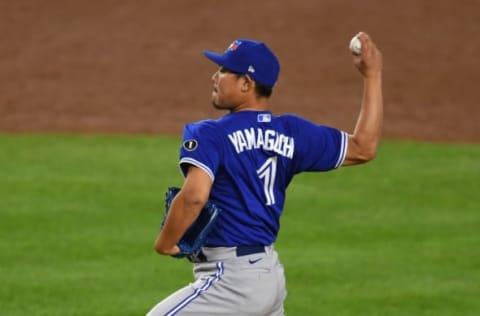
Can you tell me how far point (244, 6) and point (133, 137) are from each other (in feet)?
17.1

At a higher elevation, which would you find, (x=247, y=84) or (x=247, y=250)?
(x=247, y=84)

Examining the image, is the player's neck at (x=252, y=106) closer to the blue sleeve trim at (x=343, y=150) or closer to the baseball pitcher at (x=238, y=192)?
the baseball pitcher at (x=238, y=192)

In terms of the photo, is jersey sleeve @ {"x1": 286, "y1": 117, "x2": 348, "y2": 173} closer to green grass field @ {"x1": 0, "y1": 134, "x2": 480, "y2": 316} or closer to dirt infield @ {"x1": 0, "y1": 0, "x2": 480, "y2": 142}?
green grass field @ {"x1": 0, "y1": 134, "x2": 480, "y2": 316}

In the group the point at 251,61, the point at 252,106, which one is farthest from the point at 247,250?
the point at 251,61

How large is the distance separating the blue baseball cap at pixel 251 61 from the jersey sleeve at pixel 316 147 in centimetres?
25

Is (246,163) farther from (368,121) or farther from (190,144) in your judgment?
(368,121)

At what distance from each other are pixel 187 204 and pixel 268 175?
447 millimetres

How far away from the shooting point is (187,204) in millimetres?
5027

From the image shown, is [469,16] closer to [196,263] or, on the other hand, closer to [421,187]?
[421,187]

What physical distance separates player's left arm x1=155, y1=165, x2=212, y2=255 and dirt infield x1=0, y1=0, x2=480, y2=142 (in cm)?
1026

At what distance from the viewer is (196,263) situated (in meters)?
5.39

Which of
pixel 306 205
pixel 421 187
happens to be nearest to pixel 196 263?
pixel 306 205

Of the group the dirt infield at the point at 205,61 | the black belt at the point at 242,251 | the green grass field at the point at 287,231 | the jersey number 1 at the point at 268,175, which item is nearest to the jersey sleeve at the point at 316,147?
the jersey number 1 at the point at 268,175

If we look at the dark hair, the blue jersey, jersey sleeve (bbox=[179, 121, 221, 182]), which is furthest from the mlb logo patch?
jersey sleeve (bbox=[179, 121, 221, 182])
